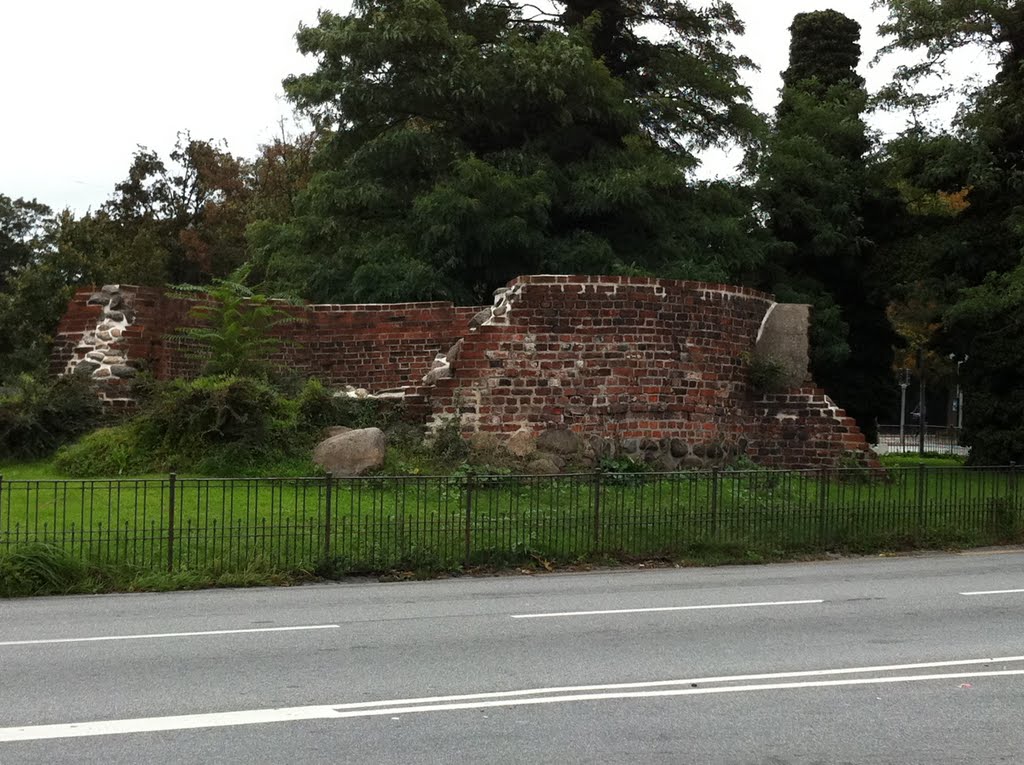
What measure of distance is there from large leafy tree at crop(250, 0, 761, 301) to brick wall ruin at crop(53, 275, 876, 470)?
5.51 m

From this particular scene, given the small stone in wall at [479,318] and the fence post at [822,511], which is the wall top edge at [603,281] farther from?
the fence post at [822,511]

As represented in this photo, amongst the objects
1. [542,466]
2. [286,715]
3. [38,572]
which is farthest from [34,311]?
[286,715]

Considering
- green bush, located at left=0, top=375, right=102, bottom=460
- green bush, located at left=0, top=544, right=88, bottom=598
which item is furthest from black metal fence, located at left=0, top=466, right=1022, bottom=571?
green bush, located at left=0, top=375, right=102, bottom=460

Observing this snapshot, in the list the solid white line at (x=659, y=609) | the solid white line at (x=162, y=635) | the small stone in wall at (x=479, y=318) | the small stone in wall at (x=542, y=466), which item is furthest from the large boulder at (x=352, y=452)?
the solid white line at (x=162, y=635)

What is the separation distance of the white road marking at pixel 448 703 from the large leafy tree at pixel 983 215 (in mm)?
19441

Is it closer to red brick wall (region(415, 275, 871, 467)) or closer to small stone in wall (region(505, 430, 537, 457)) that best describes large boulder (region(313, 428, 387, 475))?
red brick wall (region(415, 275, 871, 467))

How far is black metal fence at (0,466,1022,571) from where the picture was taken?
1334 centimetres

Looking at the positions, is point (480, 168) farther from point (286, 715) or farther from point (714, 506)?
point (286, 715)

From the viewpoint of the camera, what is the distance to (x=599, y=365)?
1980 centimetres

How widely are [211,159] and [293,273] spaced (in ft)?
89.4

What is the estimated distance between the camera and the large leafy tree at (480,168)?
27.4 meters

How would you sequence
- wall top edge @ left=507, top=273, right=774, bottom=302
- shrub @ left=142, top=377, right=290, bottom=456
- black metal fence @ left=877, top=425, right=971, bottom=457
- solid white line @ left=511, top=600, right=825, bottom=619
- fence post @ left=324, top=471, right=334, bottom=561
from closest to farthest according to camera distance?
solid white line @ left=511, top=600, right=825, bottom=619, fence post @ left=324, top=471, right=334, bottom=561, shrub @ left=142, top=377, right=290, bottom=456, wall top edge @ left=507, top=273, right=774, bottom=302, black metal fence @ left=877, top=425, right=971, bottom=457

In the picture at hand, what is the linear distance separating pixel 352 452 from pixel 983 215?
18212 millimetres

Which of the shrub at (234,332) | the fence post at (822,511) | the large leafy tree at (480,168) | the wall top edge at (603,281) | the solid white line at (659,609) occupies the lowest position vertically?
the solid white line at (659,609)
